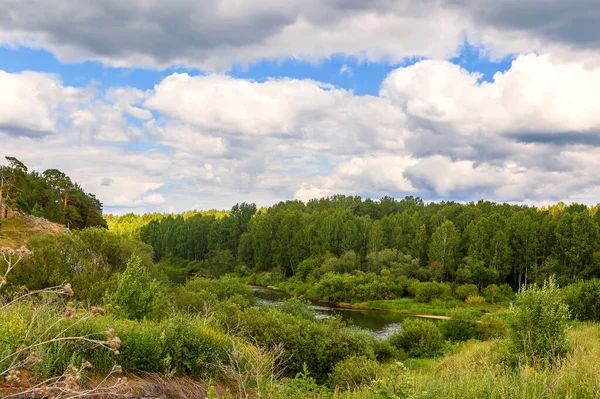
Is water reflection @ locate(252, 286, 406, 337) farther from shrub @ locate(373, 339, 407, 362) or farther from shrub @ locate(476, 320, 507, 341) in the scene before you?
shrub @ locate(373, 339, 407, 362)

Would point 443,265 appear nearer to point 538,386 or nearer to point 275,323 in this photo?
point 275,323

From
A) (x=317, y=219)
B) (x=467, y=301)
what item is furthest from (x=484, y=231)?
(x=317, y=219)

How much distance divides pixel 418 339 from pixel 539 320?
21674mm

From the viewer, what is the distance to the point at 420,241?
306 feet

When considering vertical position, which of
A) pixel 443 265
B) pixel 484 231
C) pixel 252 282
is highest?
pixel 484 231

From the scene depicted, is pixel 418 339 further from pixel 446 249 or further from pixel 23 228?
pixel 446 249

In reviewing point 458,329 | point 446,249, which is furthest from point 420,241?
point 458,329

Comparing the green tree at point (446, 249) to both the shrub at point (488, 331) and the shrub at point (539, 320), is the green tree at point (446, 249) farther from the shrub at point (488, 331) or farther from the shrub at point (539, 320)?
the shrub at point (539, 320)

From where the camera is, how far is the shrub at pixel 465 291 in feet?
241

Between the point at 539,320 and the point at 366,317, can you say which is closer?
the point at 539,320

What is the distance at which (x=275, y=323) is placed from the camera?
2966 cm

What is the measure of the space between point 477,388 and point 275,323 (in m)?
22.9

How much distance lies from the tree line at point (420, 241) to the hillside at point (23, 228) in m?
56.3

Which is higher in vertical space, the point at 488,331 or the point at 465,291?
the point at 465,291
